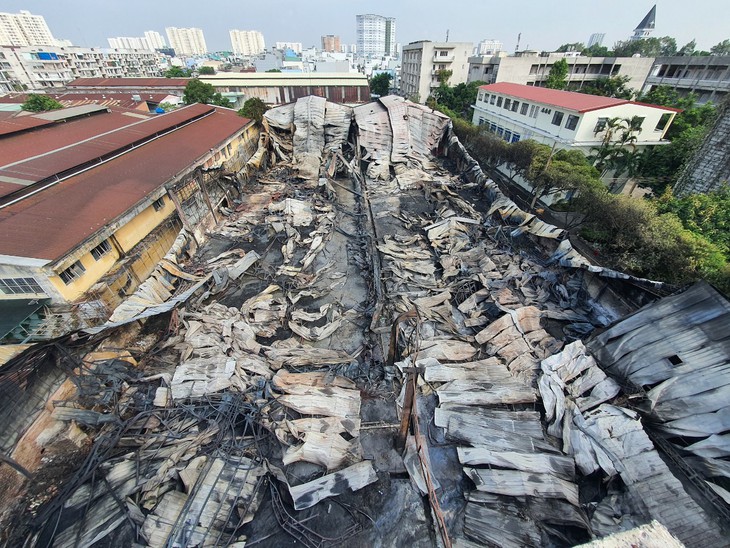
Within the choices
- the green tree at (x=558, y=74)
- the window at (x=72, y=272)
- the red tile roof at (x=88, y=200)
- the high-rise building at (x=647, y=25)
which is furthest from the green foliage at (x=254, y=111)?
the high-rise building at (x=647, y=25)

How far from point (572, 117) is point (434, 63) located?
33335 millimetres

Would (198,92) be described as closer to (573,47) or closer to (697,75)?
(697,75)

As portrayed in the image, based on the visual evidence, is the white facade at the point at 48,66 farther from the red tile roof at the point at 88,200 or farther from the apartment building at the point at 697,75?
the apartment building at the point at 697,75

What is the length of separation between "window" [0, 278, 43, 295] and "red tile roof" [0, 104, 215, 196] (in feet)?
18.2

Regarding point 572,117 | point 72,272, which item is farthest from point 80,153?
point 572,117

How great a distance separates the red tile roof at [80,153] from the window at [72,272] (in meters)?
5.24

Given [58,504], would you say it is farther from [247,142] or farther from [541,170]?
[247,142]

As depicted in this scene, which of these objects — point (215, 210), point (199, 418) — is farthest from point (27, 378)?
point (215, 210)

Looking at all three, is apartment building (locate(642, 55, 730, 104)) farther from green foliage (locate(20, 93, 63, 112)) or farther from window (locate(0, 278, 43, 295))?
green foliage (locate(20, 93, 63, 112))

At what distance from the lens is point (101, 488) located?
660 cm

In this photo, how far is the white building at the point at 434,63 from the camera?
4812 cm

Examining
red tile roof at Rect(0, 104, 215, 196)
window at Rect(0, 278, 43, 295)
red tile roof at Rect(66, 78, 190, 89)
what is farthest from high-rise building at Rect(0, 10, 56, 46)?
window at Rect(0, 278, 43, 295)

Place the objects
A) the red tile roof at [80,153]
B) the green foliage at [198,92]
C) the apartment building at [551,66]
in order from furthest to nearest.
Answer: the apartment building at [551,66]
the green foliage at [198,92]
the red tile roof at [80,153]

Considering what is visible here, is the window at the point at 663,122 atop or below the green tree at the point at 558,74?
below
